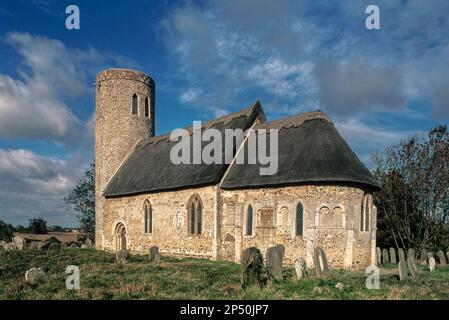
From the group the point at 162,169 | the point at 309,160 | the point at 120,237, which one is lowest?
the point at 120,237

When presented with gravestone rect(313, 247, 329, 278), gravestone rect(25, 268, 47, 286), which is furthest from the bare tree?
gravestone rect(25, 268, 47, 286)

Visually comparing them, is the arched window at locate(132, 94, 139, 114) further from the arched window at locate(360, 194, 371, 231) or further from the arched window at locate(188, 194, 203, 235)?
the arched window at locate(360, 194, 371, 231)

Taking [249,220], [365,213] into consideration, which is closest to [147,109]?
[249,220]

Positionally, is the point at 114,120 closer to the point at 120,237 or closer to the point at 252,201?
the point at 120,237

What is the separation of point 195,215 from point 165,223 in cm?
263

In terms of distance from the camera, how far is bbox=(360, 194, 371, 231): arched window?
61.9 ft

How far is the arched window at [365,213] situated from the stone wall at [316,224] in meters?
0.33

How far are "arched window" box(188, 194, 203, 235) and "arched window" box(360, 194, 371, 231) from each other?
8.14 metres

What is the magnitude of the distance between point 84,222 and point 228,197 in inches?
1040

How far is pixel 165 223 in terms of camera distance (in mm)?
23797

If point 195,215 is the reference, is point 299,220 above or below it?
above

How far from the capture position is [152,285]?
11.6 m
